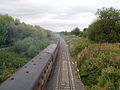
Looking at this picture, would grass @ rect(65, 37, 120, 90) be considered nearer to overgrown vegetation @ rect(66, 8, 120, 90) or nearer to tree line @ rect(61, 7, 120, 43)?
overgrown vegetation @ rect(66, 8, 120, 90)

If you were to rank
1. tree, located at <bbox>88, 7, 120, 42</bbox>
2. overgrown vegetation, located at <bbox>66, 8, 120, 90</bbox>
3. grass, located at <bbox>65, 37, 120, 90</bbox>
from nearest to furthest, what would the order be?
grass, located at <bbox>65, 37, 120, 90</bbox>
overgrown vegetation, located at <bbox>66, 8, 120, 90</bbox>
tree, located at <bbox>88, 7, 120, 42</bbox>

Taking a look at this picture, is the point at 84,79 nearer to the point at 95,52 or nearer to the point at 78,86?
the point at 78,86

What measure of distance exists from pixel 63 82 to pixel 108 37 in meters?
15.1

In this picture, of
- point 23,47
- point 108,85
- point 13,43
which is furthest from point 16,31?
point 108,85

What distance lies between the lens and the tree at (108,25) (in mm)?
27859

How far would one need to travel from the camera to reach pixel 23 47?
40.7 metres

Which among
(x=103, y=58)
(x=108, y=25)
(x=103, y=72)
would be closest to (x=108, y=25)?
(x=108, y=25)

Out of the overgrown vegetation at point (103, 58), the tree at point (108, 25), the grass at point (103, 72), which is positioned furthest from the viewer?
the tree at point (108, 25)

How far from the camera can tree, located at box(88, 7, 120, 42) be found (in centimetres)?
2786

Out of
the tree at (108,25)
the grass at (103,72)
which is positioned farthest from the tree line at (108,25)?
the grass at (103,72)

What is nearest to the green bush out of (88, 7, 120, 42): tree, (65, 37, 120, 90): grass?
(65, 37, 120, 90): grass

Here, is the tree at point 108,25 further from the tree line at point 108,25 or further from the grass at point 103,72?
the grass at point 103,72

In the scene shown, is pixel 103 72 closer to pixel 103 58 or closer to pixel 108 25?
pixel 103 58

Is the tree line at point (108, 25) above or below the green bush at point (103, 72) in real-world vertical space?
above
